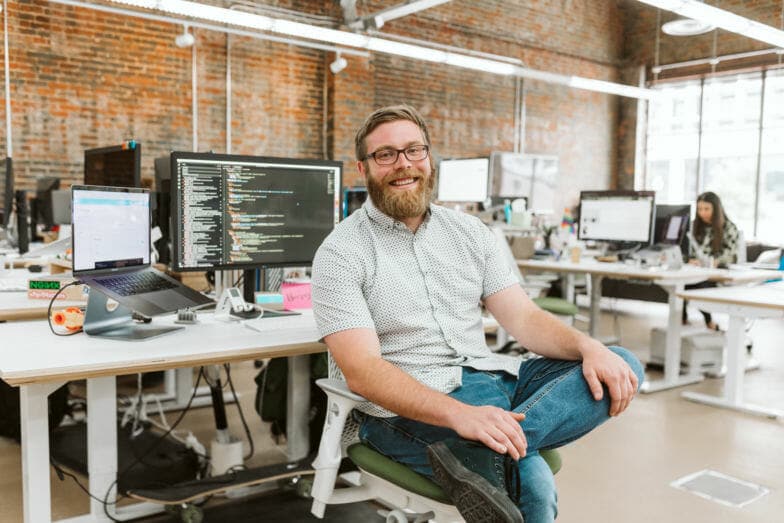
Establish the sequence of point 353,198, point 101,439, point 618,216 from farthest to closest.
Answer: point 618,216, point 353,198, point 101,439

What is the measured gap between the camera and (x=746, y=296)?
11.2 ft

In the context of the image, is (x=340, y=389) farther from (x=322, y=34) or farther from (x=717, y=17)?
(x=717, y=17)

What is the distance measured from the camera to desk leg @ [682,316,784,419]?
3555 millimetres

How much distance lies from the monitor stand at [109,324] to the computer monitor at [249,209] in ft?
0.85

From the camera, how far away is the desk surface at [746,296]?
3.24 meters

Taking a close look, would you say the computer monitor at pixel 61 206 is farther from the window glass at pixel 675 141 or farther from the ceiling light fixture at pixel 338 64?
the window glass at pixel 675 141

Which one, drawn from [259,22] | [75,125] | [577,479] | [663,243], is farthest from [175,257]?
[75,125]

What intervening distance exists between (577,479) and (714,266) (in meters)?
2.77

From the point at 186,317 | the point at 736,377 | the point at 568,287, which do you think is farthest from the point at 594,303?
the point at 186,317

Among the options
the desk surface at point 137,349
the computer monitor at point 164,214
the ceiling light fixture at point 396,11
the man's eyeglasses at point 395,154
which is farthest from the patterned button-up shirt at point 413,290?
the ceiling light fixture at point 396,11

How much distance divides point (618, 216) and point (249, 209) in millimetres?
3404

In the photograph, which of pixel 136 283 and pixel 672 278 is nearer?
pixel 136 283

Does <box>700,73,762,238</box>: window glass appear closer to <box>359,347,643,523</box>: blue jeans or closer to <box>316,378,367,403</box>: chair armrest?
<box>359,347,643,523</box>: blue jeans

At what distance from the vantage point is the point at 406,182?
69.6 inches
